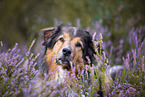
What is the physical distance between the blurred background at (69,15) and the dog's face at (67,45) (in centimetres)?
264

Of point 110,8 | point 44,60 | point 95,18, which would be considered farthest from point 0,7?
point 44,60

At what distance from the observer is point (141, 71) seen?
2955 mm

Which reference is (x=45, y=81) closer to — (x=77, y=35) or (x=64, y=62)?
(x=64, y=62)

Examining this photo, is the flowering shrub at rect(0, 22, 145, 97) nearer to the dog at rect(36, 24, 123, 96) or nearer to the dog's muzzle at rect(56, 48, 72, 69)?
the dog at rect(36, 24, 123, 96)

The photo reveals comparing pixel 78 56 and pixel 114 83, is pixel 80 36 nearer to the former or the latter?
pixel 78 56

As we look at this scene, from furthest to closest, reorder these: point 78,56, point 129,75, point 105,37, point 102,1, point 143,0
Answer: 1. point 143,0
2. point 102,1
3. point 105,37
4. point 78,56
5. point 129,75

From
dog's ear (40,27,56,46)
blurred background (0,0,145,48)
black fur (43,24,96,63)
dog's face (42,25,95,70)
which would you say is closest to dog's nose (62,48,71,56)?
dog's face (42,25,95,70)

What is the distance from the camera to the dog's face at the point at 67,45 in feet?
10.1

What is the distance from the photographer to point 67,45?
3176 millimetres

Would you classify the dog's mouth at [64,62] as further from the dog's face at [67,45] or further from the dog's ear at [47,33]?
the dog's ear at [47,33]

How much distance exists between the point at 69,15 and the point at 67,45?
4.33 metres

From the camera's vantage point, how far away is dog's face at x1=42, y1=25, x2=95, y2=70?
3.08 m

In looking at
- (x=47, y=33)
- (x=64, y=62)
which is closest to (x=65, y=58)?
(x=64, y=62)

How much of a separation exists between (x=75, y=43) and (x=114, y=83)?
3.38 ft
